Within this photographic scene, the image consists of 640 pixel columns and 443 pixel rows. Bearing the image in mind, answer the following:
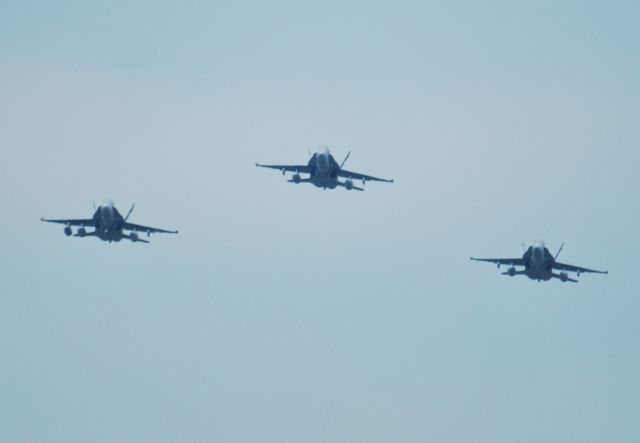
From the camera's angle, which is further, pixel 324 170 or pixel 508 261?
pixel 508 261

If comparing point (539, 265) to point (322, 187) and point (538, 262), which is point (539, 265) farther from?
point (322, 187)

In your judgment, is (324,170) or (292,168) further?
(292,168)

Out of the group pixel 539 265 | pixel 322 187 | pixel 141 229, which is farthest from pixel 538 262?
pixel 141 229

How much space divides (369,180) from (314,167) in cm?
847

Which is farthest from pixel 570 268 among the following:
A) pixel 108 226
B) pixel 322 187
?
pixel 108 226

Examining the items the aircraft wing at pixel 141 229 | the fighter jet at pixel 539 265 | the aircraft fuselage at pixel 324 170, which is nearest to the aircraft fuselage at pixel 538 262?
the fighter jet at pixel 539 265

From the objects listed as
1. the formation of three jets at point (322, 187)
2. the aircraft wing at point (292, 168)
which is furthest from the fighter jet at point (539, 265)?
the aircraft wing at point (292, 168)

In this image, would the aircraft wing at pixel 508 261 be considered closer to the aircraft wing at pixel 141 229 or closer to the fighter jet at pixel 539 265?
the fighter jet at pixel 539 265

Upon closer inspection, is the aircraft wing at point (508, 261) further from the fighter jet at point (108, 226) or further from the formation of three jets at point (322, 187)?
the fighter jet at point (108, 226)

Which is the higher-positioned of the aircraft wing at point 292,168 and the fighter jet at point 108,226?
the aircraft wing at point 292,168

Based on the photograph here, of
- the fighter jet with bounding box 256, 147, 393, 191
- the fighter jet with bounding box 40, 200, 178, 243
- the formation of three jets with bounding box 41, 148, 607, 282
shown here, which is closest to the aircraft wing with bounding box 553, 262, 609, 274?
the formation of three jets with bounding box 41, 148, 607, 282

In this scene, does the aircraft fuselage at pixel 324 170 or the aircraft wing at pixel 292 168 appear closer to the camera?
the aircraft fuselage at pixel 324 170

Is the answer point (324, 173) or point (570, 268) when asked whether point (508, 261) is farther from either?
point (324, 173)

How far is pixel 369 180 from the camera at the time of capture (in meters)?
135
